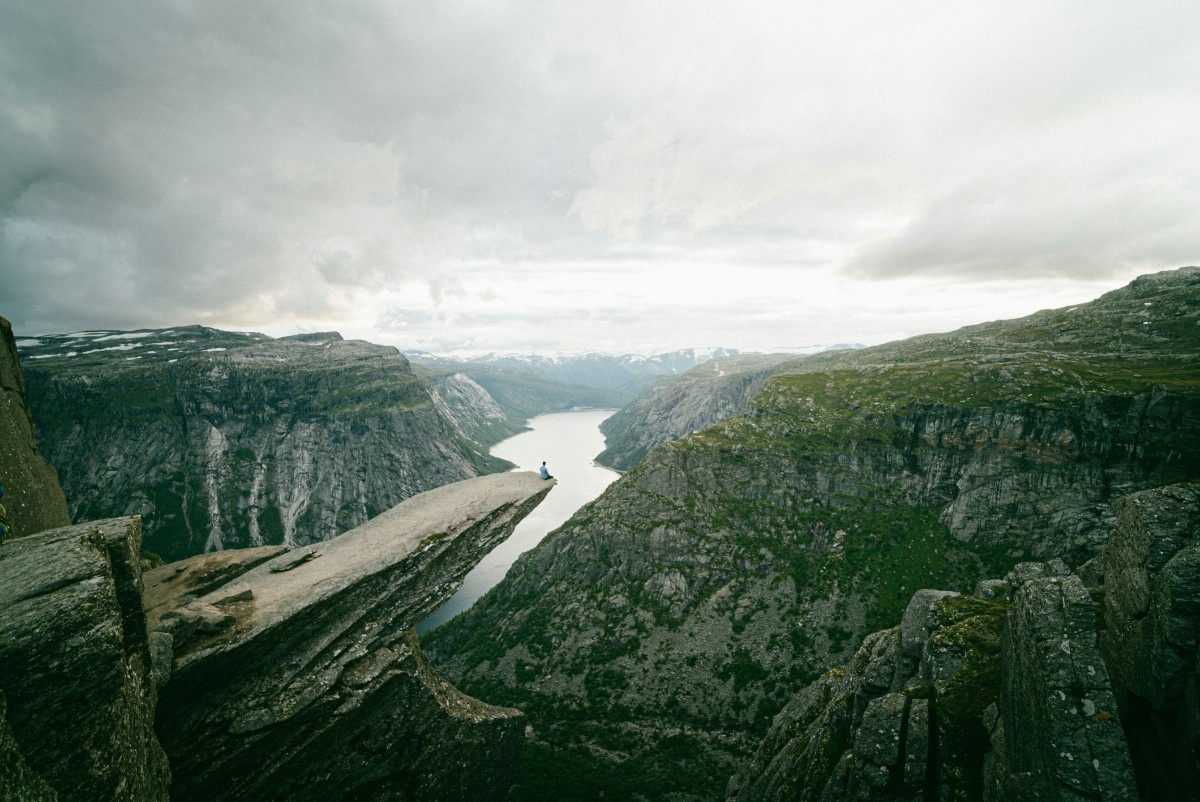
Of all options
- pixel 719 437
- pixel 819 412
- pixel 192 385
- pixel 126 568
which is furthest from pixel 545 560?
pixel 192 385

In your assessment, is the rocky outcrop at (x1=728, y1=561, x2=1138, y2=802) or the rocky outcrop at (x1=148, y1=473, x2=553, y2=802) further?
the rocky outcrop at (x1=148, y1=473, x2=553, y2=802)

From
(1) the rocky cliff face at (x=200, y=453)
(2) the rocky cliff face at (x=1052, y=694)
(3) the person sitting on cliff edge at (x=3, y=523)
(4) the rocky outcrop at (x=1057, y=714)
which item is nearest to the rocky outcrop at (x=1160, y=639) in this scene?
(2) the rocky cliff face at (x=1052, y=694)

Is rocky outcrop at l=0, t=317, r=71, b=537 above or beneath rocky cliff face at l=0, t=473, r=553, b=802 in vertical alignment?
above

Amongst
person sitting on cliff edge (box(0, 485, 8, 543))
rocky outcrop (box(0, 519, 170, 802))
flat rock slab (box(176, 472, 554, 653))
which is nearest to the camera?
rocky outcrop (box(0, 519, 170, 802))

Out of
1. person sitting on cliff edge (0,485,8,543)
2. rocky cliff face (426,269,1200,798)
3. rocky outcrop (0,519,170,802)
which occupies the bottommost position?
rocky cliff face (426,269,1200,798)

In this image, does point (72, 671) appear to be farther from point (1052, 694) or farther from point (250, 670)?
point (1052, 694)

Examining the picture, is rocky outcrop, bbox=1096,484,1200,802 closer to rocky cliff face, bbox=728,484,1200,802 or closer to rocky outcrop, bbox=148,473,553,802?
rocky cliff face, bbox=728,484,1200,802

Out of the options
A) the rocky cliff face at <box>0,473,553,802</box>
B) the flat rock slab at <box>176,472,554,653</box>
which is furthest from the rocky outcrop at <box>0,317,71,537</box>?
the flat rock slab at <box>176,472,554,653</box>

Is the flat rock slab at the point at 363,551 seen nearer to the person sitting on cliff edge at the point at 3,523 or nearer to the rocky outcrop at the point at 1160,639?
the person sitting on cliff edge at the point at 3,523
